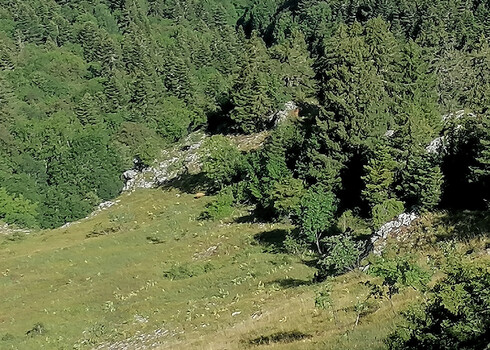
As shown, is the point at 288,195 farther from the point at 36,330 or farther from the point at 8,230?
the point at 8,230

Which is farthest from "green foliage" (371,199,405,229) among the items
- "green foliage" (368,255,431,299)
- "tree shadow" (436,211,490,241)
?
"green foliage" (368,255,431,299)

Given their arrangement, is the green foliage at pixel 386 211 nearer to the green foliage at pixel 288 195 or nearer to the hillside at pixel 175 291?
the hillside at pixel 175 291

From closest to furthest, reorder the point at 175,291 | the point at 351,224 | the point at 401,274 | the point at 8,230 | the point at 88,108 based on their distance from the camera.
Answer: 1. the point at 401,274
2. the point at 175,291
3. the point at 351,224
4. the point at 8,230
5. the point at 88,108

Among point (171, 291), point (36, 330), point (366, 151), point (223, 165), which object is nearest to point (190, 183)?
point (223, 165)

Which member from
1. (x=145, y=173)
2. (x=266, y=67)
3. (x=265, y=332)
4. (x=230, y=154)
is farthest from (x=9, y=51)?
(x=265, y=332)

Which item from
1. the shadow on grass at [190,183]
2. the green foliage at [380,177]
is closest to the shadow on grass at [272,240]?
the green foliage at [380,177]

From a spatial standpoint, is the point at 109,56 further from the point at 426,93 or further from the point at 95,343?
the point at 95,343
